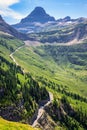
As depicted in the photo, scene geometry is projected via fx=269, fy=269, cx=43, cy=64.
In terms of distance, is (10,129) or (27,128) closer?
(10,129)
